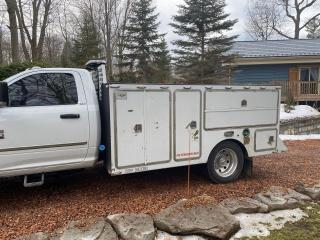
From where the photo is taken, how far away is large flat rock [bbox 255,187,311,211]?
564 centimetres

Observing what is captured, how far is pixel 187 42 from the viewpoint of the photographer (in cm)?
2544

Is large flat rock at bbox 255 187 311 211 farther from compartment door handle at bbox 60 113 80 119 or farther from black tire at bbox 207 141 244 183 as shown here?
compartment door handle at bbox 60 113 80 119

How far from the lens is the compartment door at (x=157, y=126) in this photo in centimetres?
582

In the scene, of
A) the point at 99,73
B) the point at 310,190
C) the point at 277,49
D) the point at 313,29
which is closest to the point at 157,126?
the point at 99,73

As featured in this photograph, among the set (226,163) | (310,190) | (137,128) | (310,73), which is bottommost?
(310,190)

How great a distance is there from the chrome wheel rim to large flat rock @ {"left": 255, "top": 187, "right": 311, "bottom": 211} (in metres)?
0.89

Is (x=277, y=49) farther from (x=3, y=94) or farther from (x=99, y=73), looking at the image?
(x=3, y=94)

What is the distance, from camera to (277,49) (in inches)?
1084

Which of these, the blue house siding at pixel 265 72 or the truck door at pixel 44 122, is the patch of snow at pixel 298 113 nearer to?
the blue house siding at pixel 265 72

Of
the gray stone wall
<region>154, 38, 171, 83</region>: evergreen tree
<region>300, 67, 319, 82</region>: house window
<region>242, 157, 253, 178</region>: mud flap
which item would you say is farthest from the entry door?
<region>154, 38, 171, 83</region>: evergreen tree

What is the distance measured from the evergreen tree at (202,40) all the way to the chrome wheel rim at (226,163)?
1776 centimetres

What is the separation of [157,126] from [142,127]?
0.27m

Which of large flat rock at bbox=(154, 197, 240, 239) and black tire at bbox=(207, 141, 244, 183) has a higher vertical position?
→ black tire at bbox=(207, 141, 244, 183)

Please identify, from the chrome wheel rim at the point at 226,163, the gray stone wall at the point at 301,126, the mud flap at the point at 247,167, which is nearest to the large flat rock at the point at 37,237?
the chrome wheel rim at the point at 226,163
